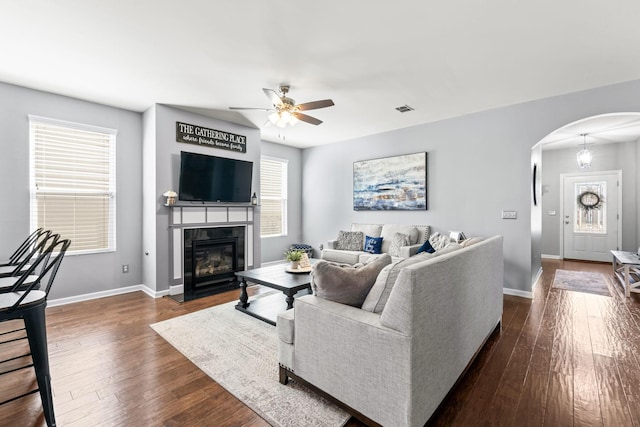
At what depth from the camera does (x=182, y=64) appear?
10.1ft

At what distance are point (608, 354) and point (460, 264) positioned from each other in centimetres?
191

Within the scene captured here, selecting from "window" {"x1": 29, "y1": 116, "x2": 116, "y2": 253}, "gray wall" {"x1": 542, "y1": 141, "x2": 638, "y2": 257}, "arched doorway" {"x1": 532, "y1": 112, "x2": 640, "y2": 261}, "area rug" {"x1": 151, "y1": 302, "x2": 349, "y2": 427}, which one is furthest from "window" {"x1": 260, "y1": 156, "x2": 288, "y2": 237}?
"gray wall" {"x1": 542, "y1": 141, "x2": 638, "y2": 257}

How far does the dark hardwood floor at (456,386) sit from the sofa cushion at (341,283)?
2.38ft

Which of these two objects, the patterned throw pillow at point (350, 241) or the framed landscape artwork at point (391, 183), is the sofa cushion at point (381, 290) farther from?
the patterned throw pillow at point (350, 241)

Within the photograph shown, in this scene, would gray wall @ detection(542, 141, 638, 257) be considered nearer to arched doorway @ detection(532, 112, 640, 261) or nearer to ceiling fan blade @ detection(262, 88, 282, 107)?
arched doorway @ detection(532, 112, 640, 261)

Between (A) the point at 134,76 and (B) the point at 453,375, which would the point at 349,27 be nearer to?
(A) the point at 134,76

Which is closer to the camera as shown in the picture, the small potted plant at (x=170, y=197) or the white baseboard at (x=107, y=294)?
A: the white baseboard at (x=107, y=294)

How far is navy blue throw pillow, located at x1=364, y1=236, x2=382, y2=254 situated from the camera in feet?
17.5

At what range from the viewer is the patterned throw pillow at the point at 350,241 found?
5621 millimetres

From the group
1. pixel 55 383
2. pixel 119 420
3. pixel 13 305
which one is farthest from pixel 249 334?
pixel 13 305

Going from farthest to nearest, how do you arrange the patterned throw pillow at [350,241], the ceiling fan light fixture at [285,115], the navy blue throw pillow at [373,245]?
the patterned throw pillow at [350,241] < the navy blue throw pillow at [373,245] < the ceiling fan light fixture at [285,115]

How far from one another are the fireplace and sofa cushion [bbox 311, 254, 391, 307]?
297cm

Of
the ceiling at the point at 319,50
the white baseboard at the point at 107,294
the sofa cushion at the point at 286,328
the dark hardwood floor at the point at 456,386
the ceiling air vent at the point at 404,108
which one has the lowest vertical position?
the dark hardwood floor at the point at 456,386

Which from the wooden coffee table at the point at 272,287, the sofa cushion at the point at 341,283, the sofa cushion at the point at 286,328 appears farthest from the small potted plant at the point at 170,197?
the sofa cushion at the point at 341,283
